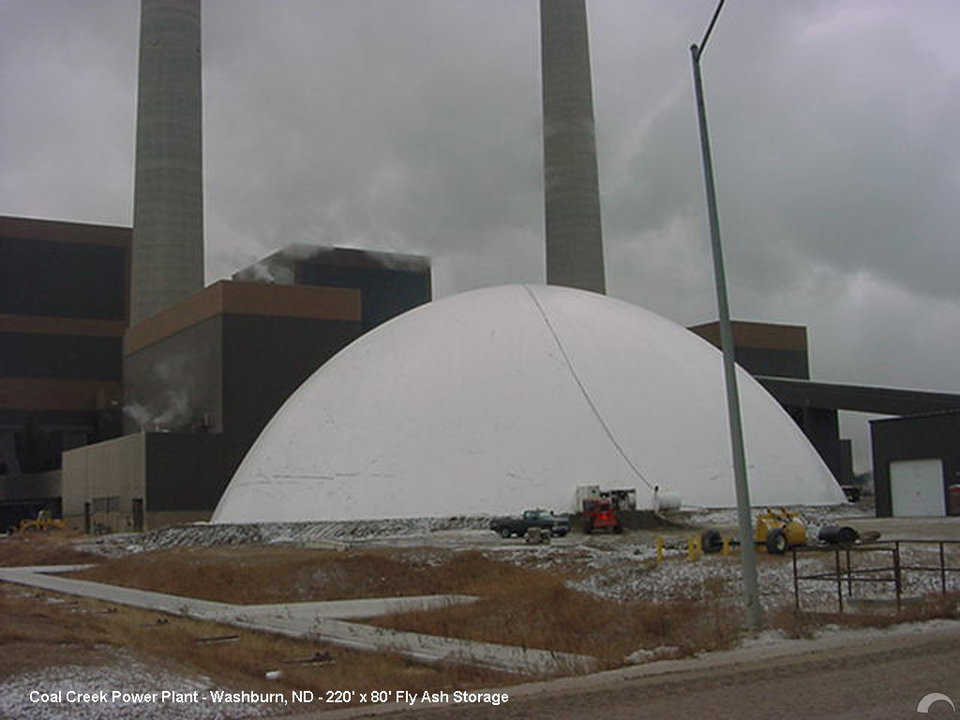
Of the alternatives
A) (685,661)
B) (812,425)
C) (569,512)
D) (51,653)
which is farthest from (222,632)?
(812,425)

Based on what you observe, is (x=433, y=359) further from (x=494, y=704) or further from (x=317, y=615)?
(x=494, y=704)

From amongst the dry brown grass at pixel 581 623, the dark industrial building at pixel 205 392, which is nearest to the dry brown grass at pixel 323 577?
the dry brown grass at pixel 581 623

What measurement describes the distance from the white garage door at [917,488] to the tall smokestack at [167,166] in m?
54.1

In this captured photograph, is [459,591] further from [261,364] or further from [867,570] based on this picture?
[261,364]

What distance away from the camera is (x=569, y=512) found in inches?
1713

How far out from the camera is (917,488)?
166ft

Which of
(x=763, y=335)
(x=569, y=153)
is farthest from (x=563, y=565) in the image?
(x=763, y=335)

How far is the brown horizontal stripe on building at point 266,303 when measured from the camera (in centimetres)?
6775

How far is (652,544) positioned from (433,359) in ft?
56.1

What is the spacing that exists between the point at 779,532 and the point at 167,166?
65.8 m

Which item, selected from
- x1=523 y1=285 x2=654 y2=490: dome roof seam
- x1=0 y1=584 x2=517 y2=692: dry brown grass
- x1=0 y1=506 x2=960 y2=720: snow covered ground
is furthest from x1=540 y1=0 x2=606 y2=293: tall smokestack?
x1=0 y1=584 x2=517 y2=692: dry brown grass

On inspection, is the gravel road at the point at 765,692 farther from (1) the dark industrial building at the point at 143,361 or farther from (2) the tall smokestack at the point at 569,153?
(2) the tall smokestack at the point at 569,153

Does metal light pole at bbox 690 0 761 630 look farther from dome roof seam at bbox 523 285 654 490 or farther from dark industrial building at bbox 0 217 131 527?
dark industrial building at bbox 0 217 131 527

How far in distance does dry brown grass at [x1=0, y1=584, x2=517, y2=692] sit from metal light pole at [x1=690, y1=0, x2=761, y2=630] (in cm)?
487
